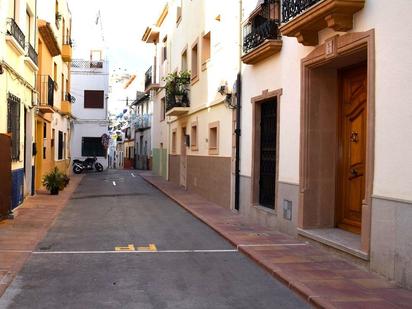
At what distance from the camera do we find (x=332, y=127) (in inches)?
362

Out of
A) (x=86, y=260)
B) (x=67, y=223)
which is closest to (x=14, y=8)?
(x=67, y=223)

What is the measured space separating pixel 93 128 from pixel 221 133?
83.2 feet

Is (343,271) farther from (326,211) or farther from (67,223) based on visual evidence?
(67,223)

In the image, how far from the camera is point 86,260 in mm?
7934

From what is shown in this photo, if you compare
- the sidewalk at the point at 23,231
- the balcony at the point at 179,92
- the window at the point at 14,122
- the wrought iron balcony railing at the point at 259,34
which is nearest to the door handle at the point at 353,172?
the wrought iron balcony railing at the point at 259,34

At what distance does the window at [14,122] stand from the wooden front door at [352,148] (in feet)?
24.2

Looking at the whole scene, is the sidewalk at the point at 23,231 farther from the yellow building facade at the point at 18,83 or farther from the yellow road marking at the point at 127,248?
the yellow road marking at the point at 127,248

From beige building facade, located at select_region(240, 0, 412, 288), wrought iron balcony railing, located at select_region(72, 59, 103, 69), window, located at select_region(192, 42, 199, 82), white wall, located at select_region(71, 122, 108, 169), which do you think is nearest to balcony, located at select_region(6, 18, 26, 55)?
beige building facade, located at select_region(240, 0, 412, 288)

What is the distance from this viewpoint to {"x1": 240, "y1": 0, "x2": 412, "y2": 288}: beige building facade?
641 cm

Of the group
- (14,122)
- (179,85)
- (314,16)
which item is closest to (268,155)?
(314,16)

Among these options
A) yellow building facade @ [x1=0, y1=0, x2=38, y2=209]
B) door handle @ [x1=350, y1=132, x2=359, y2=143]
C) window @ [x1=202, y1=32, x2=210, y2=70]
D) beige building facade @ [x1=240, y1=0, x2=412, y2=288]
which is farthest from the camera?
window @ [x1=202, y1=32, x2=210, y2=70]

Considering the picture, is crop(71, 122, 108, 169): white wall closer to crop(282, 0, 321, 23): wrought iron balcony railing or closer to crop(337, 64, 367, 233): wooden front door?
crop(282, 0, 321, 23): wrought iron balcony railing

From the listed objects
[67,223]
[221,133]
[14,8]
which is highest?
[14,8]

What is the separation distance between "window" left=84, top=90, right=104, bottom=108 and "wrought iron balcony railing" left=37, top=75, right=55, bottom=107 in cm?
1895
